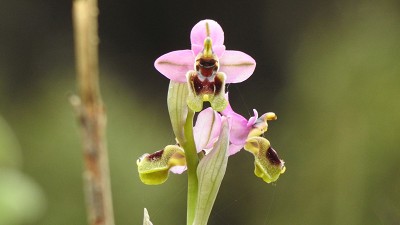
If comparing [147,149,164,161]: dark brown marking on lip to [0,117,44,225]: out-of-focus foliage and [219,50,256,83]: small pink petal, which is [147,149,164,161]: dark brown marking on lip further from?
[0,117,44,225]: out-of-focus foliage

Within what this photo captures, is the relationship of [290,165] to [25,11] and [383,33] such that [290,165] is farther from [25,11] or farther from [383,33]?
[25,11]

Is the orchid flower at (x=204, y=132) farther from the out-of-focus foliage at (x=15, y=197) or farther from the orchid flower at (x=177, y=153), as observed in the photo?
the out-of-focus foliage at (x=15, y=197)

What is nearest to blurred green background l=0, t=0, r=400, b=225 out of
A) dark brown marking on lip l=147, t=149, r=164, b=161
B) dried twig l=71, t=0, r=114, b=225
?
dark brown marking on lip l=147, t=149, r=164, b=161

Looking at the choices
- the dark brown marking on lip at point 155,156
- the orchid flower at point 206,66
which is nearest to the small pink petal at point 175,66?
the orchid flower at point 206,66

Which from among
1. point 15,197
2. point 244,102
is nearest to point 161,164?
point 15,197

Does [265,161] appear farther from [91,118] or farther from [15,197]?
[15,197]
